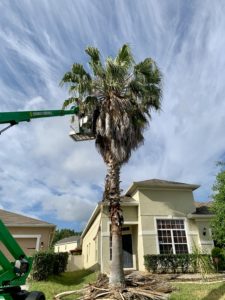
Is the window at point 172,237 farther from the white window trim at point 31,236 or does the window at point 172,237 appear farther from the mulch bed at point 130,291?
the white window trim at point 31,236

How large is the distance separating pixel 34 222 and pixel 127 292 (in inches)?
398

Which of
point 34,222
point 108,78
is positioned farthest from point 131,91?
point 34,222

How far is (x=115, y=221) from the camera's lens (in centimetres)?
1120

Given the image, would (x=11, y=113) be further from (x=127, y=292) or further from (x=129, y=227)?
(x=129, y=227)

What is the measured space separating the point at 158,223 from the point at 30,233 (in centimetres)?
864

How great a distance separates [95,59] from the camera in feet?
44.7

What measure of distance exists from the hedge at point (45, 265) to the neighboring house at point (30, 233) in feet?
7.13

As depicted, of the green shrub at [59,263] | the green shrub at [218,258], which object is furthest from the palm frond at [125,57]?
the green shrub at [218,258]

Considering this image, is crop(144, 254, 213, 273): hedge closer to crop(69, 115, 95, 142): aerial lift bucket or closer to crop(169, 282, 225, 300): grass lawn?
crop(169, 282, 225, 300): grass lawn

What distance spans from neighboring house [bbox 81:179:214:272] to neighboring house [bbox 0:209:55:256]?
12.3ft

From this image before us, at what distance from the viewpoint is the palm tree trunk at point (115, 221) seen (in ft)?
34.4

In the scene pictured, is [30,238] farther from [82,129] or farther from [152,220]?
[82,129]

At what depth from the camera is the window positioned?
17234 millimetres

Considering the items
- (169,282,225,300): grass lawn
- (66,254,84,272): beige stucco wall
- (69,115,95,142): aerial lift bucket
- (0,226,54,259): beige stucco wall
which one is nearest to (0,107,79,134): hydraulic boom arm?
(69,115,95,142): aerial lift bucket
